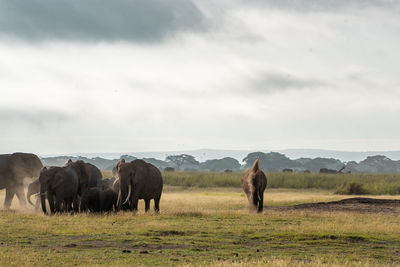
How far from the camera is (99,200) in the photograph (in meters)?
25.4

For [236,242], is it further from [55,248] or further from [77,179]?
[77,179]

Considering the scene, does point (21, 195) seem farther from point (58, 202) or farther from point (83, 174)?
point (58, 202)

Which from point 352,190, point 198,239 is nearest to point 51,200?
point 198,239

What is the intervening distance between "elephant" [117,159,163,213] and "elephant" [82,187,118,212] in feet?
2.91

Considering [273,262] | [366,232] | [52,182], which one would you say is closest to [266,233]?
[366,232]

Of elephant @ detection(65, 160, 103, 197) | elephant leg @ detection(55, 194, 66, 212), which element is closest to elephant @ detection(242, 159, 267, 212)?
elephant @ detection(65, 160, 103, 197)

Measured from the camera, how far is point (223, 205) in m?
35.4

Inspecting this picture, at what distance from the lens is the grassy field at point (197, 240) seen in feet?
46.9

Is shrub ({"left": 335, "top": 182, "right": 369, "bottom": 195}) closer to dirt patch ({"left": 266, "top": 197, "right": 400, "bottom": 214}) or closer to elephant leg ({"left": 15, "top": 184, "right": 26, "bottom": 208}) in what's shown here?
dirt patch ({"left": 266, "top": 197, "right": 400, "bottom": 214})

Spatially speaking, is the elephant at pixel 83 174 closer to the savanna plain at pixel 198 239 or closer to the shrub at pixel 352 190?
the savanna plain at pixel 198 239

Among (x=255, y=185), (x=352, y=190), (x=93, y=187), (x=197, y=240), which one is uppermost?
(x=255, y=185)

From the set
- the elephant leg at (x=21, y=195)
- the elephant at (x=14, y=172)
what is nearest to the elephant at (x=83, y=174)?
the elephant leg at (x=21, y=195)

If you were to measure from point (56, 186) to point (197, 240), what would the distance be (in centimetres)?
842

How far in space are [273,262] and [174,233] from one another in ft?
21.1
